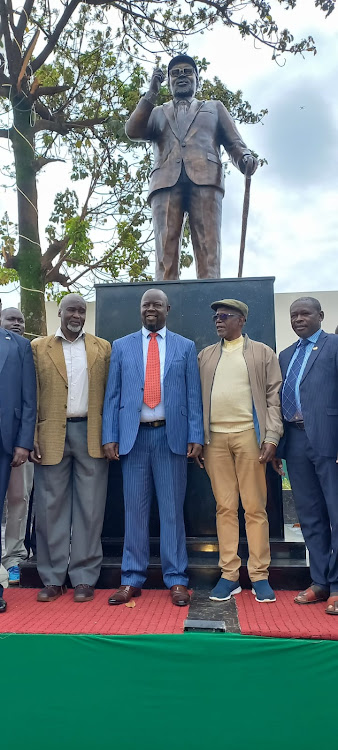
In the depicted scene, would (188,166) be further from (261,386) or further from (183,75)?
(261,386)

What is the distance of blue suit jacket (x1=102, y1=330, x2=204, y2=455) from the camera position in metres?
3.38

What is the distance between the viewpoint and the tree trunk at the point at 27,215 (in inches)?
327

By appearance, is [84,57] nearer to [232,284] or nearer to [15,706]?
[232,284]

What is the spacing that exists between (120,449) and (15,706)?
52.5 inches

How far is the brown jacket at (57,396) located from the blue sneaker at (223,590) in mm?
961

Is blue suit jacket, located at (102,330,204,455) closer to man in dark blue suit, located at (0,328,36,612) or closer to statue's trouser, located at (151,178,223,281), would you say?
man in dark blue suit, located at (0,328,36,612)

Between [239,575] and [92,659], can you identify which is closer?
[92,659]

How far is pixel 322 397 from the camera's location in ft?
10.7

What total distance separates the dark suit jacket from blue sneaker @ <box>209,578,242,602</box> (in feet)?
9.19

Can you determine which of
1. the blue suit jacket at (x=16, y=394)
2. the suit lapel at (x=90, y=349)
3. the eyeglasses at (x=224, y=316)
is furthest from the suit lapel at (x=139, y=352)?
the blue suit jacket at (x=16, y=394)

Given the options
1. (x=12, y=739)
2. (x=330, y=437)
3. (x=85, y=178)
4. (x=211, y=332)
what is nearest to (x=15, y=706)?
(x=12, y=739)

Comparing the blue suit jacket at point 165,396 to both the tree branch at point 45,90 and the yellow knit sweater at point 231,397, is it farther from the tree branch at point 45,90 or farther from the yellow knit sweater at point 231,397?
the tree branch at point 45,90

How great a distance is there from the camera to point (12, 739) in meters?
2.51

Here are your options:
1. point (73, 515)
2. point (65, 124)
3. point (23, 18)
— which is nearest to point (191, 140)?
point (73, 515)
